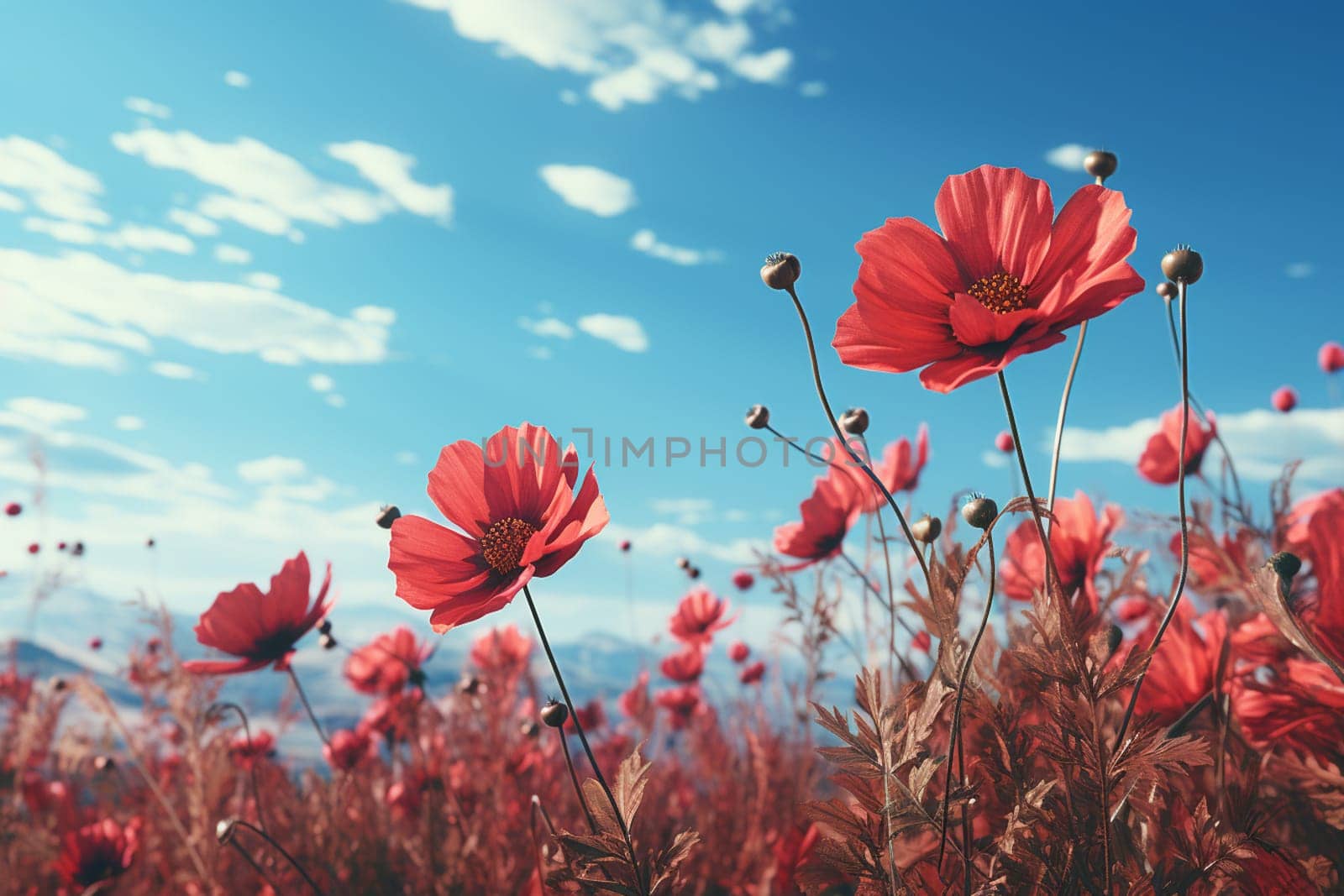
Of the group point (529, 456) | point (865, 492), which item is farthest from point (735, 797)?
point (529, 456)

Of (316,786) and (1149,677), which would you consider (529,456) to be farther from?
(316,786)

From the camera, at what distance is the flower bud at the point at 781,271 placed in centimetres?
76

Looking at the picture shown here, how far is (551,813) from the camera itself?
2006mm

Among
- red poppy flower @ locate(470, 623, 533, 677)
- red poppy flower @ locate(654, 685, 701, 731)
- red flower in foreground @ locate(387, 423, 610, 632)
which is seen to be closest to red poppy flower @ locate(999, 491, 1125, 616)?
red flower in foreground @ locate(387, 423, 610, 632)

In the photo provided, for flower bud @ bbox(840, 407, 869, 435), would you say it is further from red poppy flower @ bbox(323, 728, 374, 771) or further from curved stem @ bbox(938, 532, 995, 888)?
red poppy flower @ bbox(323, 728, 374, 771)

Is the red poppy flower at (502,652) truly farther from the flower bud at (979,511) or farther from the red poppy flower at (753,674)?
the flower bud at (979,511)

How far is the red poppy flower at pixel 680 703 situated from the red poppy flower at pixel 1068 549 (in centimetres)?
240

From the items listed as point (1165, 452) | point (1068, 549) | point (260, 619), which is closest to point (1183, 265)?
point (1068, 549)

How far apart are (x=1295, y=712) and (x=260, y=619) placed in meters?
1.56

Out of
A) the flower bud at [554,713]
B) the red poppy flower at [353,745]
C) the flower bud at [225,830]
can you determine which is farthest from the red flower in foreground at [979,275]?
the red poppy flower at [353,745]

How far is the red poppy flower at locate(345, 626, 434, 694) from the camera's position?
2426 millimetres

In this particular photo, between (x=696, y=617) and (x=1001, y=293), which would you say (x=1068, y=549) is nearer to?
(x=1001, y=293)

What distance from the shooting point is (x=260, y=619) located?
1.49 m

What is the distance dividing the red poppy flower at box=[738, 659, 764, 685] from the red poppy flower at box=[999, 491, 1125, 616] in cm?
254
